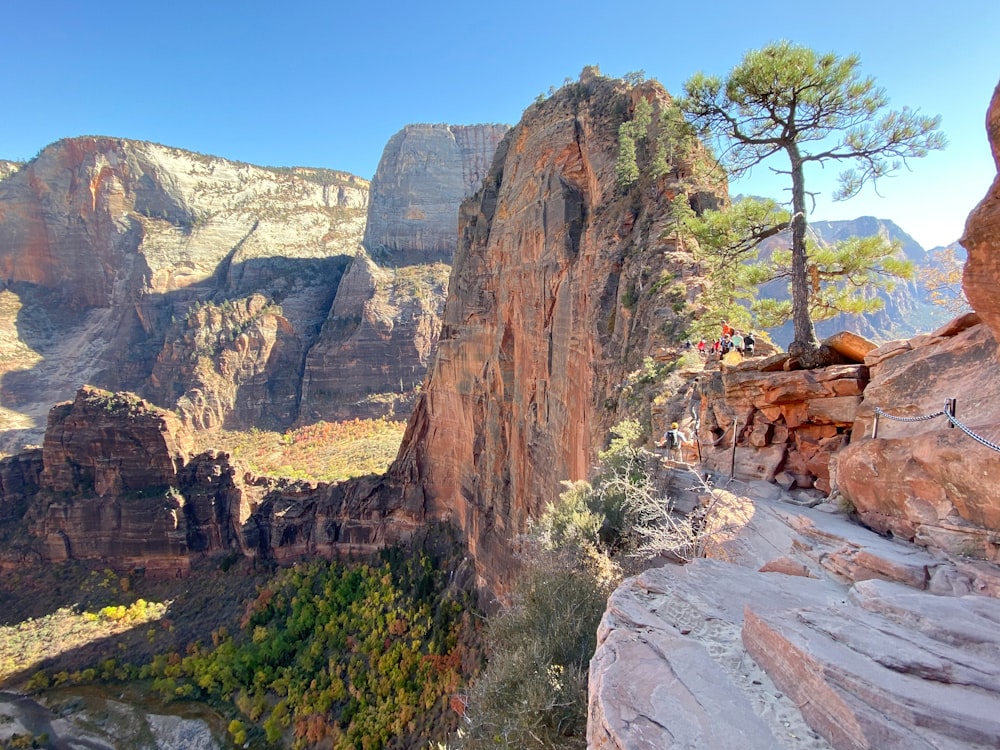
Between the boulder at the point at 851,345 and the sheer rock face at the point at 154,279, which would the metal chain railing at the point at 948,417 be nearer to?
the boulder at the point at 851,345

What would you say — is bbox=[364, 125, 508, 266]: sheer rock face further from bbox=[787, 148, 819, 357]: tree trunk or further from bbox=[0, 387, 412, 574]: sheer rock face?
bbox=[787, 148, 819, 357]: tree trunk

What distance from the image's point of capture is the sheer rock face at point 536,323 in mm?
17812

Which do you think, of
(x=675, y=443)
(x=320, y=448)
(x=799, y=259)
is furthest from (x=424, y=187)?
(x=675, y=443)

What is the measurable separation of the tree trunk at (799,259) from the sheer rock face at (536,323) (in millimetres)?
5788

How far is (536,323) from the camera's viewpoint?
24047 millimetres

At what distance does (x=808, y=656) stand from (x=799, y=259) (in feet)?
25.4

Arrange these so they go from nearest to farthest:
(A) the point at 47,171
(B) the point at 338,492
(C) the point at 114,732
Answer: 1. (C) the point at 114,732
2. (B) the point at 338,492
3. (A) the point at 47,171

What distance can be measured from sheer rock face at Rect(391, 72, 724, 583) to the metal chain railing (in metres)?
8.90

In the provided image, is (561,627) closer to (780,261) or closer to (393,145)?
(780,261)

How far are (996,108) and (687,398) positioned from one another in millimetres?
7941

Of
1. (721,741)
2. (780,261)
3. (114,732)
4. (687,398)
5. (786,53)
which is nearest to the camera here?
(721,741)

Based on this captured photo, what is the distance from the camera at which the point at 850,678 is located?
125 inches

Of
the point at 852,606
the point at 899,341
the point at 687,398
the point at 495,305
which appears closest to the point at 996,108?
the point at 899,341

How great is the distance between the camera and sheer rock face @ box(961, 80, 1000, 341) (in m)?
4.23
